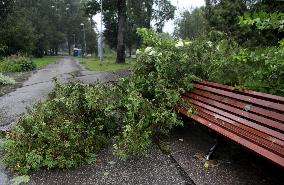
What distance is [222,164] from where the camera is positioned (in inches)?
185

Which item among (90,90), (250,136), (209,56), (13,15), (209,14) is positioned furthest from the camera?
(13,15)

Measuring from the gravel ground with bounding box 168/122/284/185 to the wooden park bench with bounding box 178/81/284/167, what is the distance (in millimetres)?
280

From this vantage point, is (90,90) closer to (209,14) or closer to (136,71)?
(136,71)

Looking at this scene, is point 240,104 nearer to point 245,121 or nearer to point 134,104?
point 245,121

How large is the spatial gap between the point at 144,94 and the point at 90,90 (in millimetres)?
949

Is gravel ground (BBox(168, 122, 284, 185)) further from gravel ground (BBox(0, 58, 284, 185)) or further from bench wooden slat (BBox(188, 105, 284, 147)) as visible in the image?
bench wooden slat (BBox(188, 105, 284, 147))

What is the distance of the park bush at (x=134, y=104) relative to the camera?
4719 mm

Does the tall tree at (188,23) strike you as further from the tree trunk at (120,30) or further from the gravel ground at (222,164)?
the gravel ground at (222,164)

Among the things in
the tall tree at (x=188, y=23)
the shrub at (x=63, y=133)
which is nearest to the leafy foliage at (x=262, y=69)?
the shrub at (x=63, y=133)

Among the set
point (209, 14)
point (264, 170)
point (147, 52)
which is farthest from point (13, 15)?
point (264, 170)

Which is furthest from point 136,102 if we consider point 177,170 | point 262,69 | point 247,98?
point 262,69

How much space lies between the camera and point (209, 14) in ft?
84.9

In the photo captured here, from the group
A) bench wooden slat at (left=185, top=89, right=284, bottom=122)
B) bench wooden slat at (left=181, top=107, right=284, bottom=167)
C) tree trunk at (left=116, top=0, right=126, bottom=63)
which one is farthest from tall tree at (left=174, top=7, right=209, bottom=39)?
bench wooden slat at (left=181, top=107, right=284, bottom=167)

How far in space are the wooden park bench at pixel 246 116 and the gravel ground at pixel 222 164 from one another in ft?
0.92
